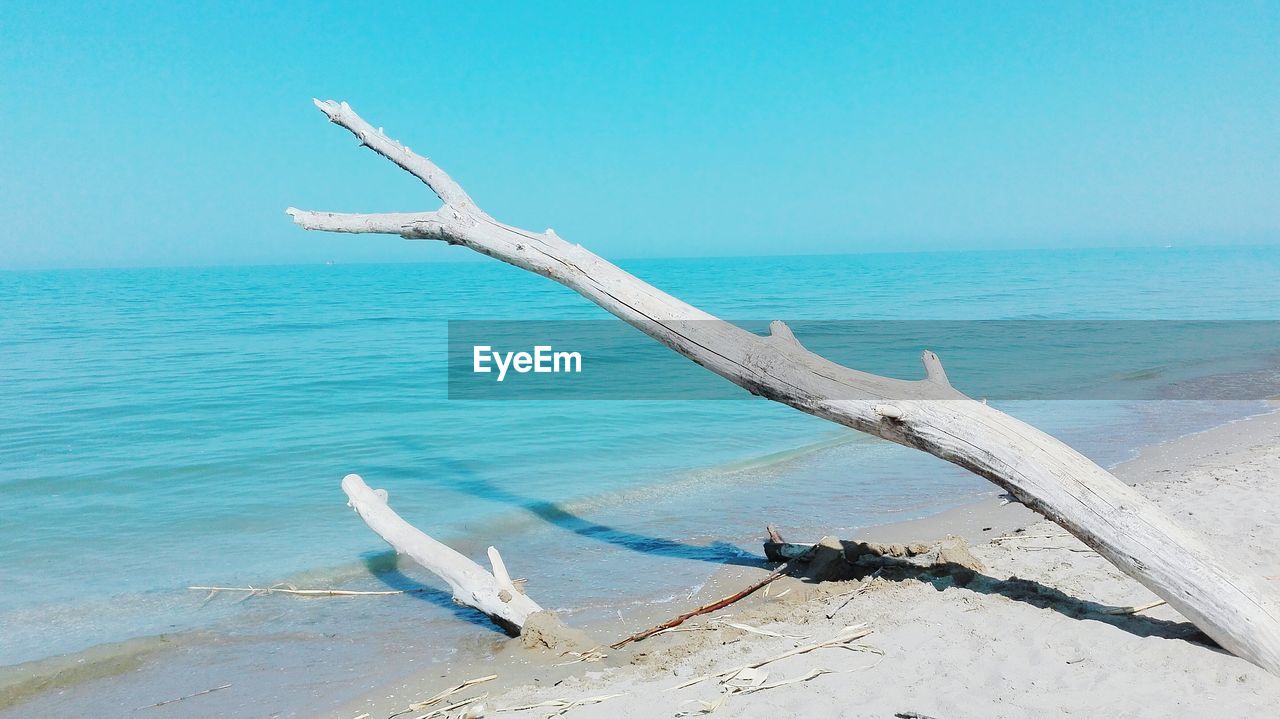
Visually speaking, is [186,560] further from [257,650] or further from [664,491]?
[664,491]

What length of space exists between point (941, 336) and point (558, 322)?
1292 cm

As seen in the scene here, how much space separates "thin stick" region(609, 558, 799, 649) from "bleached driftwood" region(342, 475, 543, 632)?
0.59 m

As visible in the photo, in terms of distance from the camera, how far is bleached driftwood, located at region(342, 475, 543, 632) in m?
4.82

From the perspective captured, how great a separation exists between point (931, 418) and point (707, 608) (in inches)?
71.6

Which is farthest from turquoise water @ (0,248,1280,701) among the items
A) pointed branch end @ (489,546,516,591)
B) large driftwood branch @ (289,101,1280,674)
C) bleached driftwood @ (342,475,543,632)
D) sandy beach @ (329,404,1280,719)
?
large driftwood branch @ (289,101,1280,674)

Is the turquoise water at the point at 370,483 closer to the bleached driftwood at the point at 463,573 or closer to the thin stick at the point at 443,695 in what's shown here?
the bleached driftwood at the point at 463,573

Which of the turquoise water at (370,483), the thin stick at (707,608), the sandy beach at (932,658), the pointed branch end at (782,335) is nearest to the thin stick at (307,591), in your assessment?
the turquoise water at (370,483)

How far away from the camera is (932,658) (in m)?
3.62

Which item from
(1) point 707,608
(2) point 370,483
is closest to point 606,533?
(1) point 707,608

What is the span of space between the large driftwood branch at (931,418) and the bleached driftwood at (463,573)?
174cm

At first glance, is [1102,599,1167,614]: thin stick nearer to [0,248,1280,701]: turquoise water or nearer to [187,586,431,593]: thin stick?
[0,248,1280,701]: turquoise water

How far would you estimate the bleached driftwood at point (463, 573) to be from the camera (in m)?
4.82

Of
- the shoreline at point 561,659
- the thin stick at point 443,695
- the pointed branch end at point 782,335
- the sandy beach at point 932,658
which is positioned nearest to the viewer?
the sandy beach at point 932,658

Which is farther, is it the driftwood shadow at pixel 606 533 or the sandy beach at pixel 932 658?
the driftwood shadow at pixel 606 533
